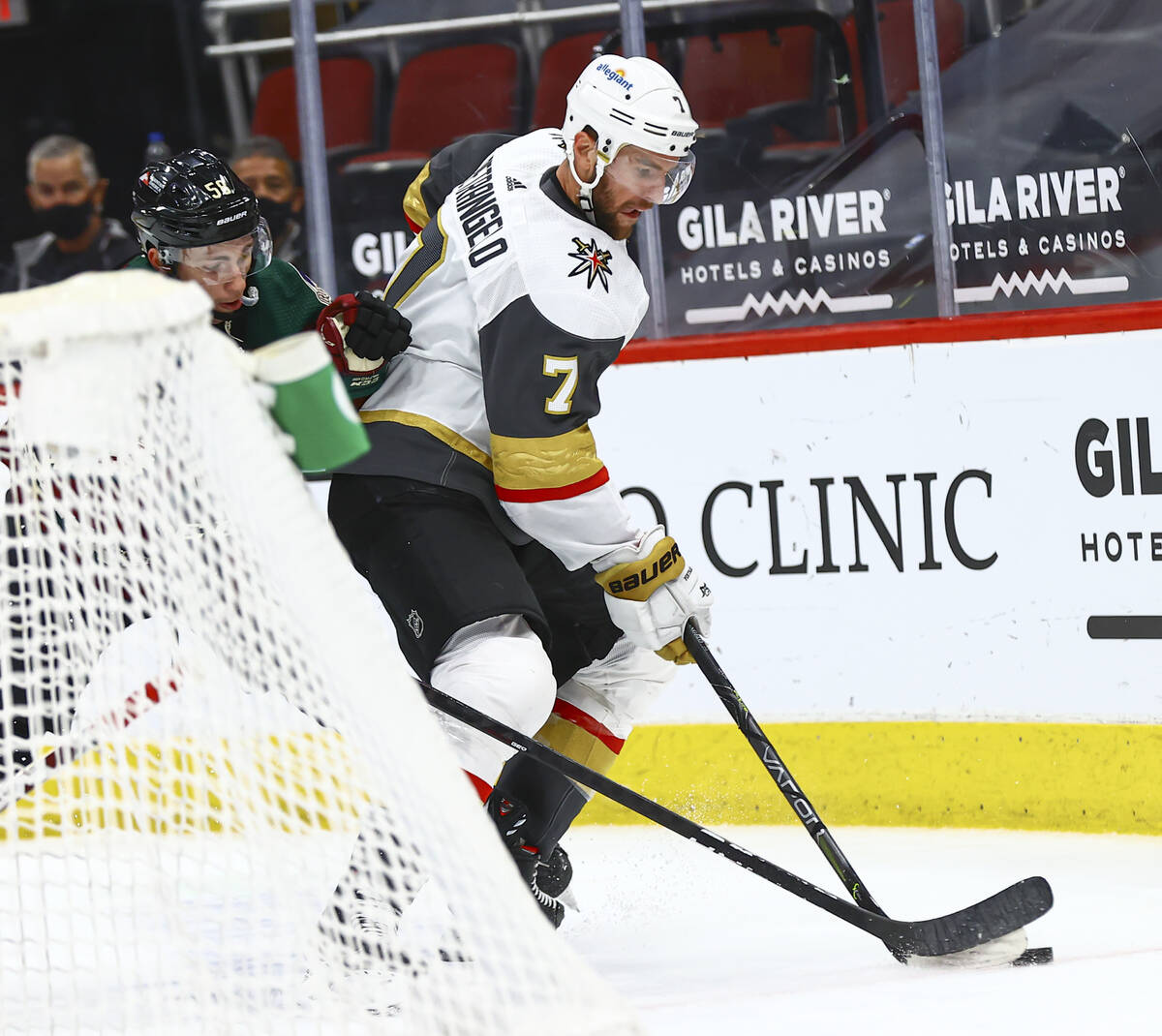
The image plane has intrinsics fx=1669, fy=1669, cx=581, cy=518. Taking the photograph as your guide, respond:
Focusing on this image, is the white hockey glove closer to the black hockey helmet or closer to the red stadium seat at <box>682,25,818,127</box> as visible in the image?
the black hockey helmet

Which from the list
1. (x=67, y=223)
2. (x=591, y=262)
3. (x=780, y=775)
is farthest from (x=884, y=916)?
(x=67, y=223)

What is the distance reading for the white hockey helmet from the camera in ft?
7.36

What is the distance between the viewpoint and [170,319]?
1477 mm

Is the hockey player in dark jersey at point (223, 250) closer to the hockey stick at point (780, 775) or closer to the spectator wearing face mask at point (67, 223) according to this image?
the hockey stick at point (780, 775)

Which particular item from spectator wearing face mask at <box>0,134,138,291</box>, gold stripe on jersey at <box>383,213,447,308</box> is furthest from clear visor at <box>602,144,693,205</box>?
spectator wearing face mask at <box>0,134,138,291</box>

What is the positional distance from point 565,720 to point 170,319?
4.20 feet

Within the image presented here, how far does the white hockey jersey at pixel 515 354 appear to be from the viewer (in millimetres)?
2223

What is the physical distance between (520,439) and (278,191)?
186cm

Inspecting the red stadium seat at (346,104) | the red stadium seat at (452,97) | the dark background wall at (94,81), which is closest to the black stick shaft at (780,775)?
the red stadium seat at (452,97)

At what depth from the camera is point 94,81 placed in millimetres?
5816

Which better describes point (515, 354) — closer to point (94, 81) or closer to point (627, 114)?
point (627, 114)

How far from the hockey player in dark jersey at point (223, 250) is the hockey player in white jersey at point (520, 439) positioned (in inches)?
3.6

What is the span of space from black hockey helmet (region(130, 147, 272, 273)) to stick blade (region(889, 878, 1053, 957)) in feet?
4.49

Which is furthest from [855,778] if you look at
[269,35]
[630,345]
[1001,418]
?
[269,35]
